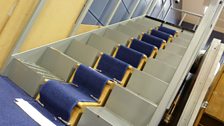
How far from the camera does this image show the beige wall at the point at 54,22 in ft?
8.60

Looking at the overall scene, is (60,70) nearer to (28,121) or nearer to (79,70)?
(79,70)

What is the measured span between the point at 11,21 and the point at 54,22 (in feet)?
2.09

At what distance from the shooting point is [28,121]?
169cm

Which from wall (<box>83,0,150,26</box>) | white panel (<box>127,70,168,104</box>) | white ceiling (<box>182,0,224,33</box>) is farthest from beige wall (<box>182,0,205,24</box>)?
white panel (<box>127,70,168,104</box>)

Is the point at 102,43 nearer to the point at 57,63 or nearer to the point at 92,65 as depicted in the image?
the point at 92,65

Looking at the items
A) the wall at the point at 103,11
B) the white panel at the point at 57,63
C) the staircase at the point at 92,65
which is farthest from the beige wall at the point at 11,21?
the wall at the point at 103,11

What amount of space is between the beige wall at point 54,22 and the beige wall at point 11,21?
6.3 inches

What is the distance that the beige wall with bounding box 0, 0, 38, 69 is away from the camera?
2.22 meters

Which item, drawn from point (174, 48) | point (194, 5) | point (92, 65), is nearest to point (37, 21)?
point (92, 65)

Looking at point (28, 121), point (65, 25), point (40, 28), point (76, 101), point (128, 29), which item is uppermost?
point (128, 29)

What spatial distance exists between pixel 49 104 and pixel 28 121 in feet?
1.08

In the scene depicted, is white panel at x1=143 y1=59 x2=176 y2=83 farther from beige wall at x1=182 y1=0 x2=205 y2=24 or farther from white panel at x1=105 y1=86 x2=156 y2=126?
beige wall at x1=182 y1=0 x2=205 y2=24

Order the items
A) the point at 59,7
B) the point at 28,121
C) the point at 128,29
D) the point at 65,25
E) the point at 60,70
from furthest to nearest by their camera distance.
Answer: the point at 128,29, the point at 65,25, the point at 59,7, the point at 60,70, the point at 28,121

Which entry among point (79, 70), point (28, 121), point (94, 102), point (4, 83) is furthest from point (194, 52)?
point (4, 83)
